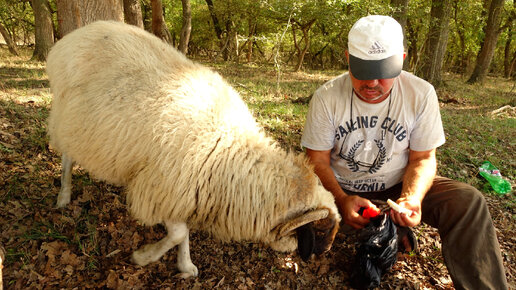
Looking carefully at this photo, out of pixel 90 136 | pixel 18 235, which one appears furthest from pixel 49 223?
pixel 90 136

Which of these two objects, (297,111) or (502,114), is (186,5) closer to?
(297,111)

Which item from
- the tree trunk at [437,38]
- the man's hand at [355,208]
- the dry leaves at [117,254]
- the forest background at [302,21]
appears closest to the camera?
the man's hand at [355,208]

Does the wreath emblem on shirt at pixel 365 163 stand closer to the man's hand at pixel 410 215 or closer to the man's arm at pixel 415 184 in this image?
the man's arm at pixel 415 184

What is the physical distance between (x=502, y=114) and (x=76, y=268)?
9343mm

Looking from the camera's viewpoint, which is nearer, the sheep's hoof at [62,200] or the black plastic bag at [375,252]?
the black plastic bag at [375,252]

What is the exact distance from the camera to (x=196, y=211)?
2105 mm

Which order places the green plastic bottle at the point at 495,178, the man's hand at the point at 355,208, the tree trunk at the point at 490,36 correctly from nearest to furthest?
the man's hand at the point at 355,208, the green plastic bottle at the point at 495,178, the tree trunk at the point at 490,36

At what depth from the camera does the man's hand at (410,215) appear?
2.08 meters

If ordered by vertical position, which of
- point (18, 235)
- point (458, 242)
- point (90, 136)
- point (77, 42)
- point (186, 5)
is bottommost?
point (18, 235)

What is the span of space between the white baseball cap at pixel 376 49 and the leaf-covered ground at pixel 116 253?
1.54 m

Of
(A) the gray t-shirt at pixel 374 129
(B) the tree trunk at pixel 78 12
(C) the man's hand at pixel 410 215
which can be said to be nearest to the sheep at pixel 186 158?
(C) the man's hand at pixel 410 215

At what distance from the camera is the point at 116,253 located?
A: 257 centimetres

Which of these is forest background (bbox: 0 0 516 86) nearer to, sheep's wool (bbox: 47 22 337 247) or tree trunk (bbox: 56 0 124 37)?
tree trunk (bbox: 56 0 124 37)

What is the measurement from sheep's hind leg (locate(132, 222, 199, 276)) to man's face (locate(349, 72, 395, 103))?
1626 mm
